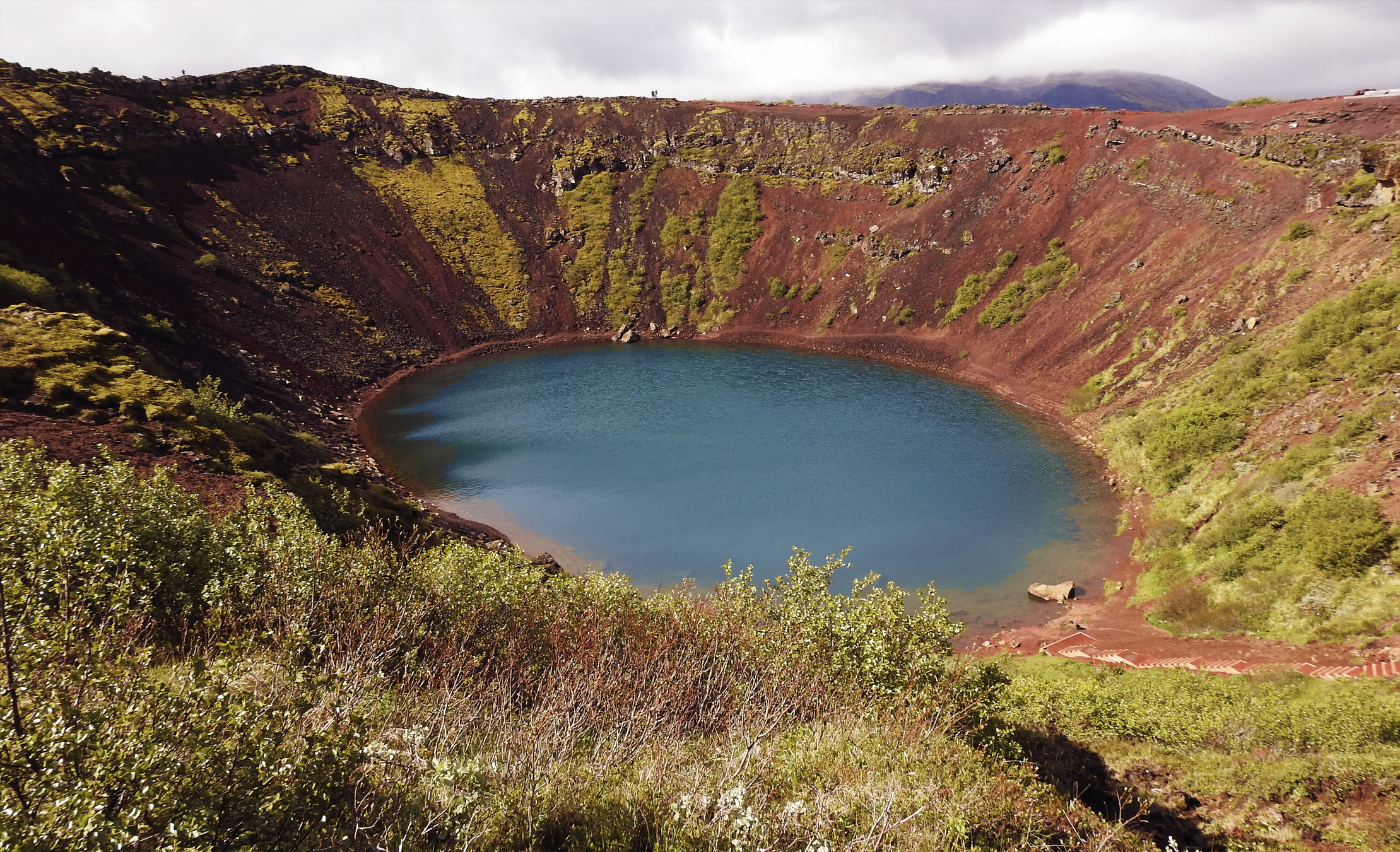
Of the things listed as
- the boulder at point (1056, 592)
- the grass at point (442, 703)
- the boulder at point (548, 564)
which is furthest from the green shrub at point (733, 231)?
the grass at point (442, 703)

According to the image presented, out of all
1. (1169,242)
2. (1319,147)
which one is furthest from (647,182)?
(1319,147)

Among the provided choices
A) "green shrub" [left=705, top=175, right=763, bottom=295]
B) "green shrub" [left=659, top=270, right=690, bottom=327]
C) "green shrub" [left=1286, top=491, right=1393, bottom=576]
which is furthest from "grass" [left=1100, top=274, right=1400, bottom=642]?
"green shrub" [left=659, top=270, right=690, bottom=327]

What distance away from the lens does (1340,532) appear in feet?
86.6

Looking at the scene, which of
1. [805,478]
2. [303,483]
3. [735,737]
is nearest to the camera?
[735,737]

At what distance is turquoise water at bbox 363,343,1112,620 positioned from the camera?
39.0m

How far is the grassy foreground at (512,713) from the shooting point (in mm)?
7066

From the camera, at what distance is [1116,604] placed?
110ft

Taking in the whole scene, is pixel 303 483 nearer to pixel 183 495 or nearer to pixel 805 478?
pixel 183 495

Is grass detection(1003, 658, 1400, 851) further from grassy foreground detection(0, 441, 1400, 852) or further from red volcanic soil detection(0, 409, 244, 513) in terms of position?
red volcanic soil detection(0, 409, 244, 513)

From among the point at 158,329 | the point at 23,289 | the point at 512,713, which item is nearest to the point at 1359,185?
the point at 512,713

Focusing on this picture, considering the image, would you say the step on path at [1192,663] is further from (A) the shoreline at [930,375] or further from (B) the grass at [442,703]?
(B) the grass at [442,703]

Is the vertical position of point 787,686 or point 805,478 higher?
point 787,686

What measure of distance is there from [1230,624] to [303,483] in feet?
133

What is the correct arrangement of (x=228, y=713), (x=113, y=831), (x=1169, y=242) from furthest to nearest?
(x=1169, y=242) → (x=228, y=713) → (x=113, y=831)
